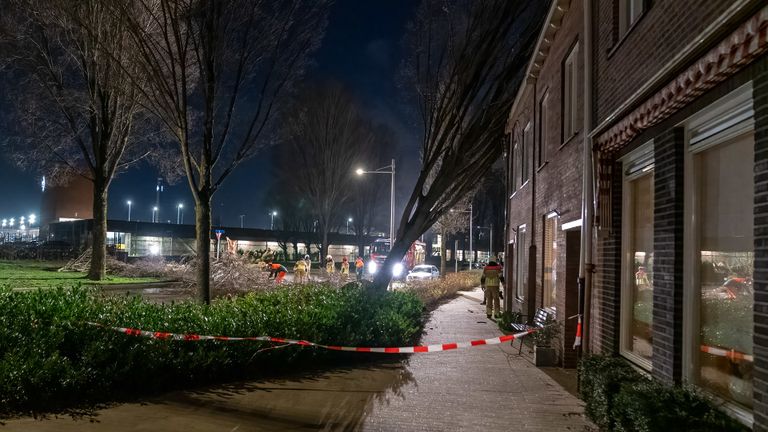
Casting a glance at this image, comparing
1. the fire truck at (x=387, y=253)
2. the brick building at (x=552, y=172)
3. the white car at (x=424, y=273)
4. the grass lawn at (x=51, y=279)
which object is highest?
the brick building at (x=552, y=172)

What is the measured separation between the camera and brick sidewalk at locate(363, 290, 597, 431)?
240 inches

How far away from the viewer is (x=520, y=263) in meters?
15.5

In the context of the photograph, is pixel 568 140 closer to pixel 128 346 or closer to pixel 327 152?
pixel 128 346

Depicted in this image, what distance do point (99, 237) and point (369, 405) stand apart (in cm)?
1883

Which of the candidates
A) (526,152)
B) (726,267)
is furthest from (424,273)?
(726,267)

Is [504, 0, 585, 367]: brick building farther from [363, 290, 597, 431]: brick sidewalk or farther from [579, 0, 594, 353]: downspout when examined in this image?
[363, 290, 597, 431]: brick sidewalk

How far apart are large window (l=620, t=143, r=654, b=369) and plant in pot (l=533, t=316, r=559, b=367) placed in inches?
107

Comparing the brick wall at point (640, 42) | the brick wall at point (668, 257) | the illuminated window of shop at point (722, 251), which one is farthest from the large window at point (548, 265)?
the illuminated window of shop at point (722, 251)

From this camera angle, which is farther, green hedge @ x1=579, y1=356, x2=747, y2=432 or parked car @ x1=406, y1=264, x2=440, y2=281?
parked car @ x1=406, y1=264, x2=440, y2=281

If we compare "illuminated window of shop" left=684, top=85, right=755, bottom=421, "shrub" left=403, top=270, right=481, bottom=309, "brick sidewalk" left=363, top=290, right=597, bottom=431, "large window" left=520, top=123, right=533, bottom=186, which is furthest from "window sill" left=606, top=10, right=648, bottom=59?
"shrub" left=403, top=270, right=481, bottom=309

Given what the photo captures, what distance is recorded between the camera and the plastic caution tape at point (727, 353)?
4.23 m

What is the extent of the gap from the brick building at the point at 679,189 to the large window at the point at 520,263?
20.3 ft

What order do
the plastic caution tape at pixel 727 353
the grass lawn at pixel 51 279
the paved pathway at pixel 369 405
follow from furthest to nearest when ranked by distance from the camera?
the grass lawn at pixel 51 279 → the paved pathway at pixel 369 405 → the plastic caution tape at pixel 727 353

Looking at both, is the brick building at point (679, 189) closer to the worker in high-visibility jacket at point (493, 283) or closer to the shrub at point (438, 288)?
the worker in high-visibility jacket at point (493, 283)
